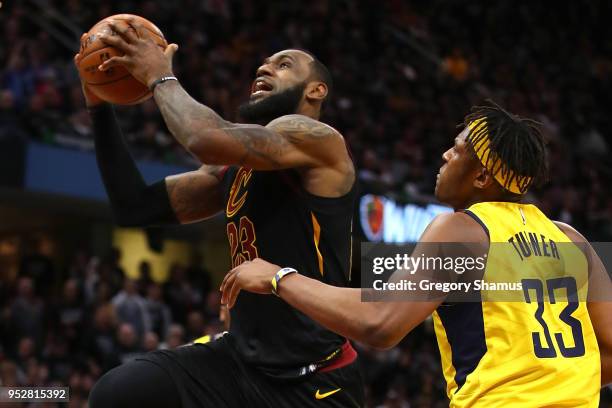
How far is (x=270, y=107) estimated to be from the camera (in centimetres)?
418

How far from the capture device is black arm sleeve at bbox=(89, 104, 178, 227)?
439 centimetres

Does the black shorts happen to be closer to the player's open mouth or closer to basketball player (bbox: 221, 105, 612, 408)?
basketball player (bbox: 221, 105, 612, 408)

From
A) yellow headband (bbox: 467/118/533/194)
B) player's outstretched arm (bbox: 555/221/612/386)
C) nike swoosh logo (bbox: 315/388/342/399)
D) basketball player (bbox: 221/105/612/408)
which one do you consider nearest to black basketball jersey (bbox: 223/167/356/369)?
nike swoosh logo (bbox: 315/388/342/399)

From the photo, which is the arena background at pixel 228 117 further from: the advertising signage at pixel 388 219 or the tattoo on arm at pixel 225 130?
the tattoo on arm at pixel 225 130

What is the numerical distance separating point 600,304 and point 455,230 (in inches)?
22.6

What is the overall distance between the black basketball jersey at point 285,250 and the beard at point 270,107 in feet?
0.88

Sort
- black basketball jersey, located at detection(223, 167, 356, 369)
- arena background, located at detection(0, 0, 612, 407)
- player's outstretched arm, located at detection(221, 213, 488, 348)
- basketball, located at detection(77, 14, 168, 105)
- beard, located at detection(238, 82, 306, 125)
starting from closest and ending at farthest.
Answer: player's outstretched arm, located at detection(221, 213, 488, 348) → black basketball jersey, located at detection(223, 167, 356, 369) → basketball, located at detection(77, 14, 168, 105) → beard, located at detection(238, 82, 306, 125) → arena background, located at detection(0, 0, 612, 407)

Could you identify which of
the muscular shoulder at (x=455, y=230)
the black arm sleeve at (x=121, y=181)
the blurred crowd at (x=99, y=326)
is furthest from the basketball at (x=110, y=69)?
the blurred crowd at (x=99, y=326)

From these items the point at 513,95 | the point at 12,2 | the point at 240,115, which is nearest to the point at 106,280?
the point at 12,2

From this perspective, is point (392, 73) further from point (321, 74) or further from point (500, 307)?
point (500, 307)

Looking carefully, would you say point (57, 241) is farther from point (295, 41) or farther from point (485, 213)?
point (485, 213)

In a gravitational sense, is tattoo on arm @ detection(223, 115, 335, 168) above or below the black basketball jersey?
above

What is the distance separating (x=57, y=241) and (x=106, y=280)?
4166 mm

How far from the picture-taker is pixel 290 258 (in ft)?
12.7
